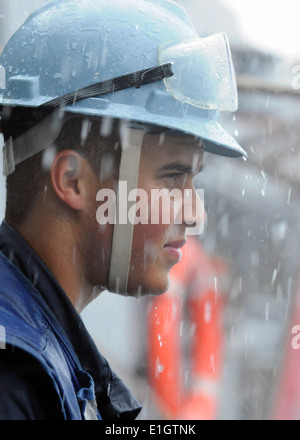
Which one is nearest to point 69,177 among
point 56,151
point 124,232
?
point 56,151

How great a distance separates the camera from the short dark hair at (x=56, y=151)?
5.94 feet

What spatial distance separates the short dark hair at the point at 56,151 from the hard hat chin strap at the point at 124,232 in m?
0.04

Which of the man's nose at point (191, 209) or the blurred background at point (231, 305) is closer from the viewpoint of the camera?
the man's nose at point (191, 209)

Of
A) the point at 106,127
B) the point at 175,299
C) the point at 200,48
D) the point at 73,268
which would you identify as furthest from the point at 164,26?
the point at 175,299

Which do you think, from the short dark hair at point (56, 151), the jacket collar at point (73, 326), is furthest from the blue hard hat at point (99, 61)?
the jacket collar at point (73, 326)

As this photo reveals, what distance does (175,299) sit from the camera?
636 centimetres

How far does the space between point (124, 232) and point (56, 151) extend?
0.95 ft

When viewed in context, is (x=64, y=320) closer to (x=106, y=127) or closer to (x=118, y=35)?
(x=106, y=127)

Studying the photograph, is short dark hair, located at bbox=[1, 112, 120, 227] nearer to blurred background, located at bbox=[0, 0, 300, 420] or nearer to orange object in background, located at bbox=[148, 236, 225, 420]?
blurred background, located at bbox=[0, 0, 300, 420]

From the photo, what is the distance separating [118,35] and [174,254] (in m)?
0.64

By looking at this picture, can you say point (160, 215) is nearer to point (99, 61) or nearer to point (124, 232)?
point (124, 232)

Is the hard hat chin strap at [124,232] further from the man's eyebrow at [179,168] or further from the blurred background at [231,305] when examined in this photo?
the blurred background at [231,305]

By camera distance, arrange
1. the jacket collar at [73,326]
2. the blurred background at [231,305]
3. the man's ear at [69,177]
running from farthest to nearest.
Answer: the blurred background at [231,305], the man's ear at [69,177], the jacket collar at [73,326]
